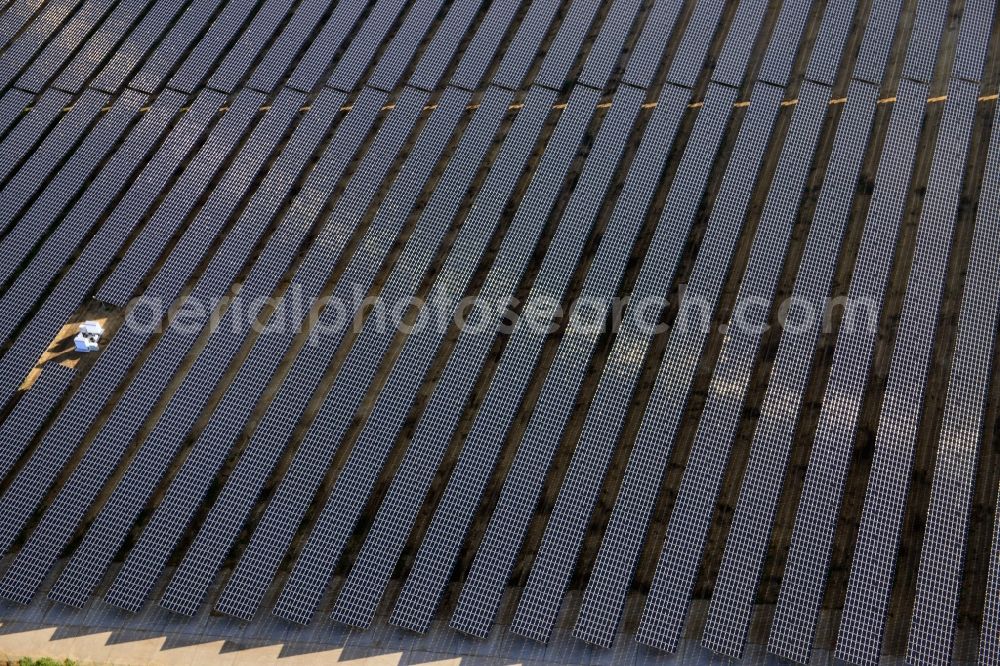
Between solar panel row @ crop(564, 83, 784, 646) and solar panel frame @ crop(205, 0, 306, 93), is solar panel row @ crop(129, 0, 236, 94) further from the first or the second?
solar panel row @ crop(564, 83, 784, 646)

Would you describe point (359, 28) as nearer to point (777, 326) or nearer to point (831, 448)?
point (777, 326)

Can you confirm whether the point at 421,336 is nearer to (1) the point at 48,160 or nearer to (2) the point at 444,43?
(2) the point at 444,43

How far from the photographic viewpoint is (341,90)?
133 ft

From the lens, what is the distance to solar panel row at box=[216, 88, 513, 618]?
2855 centimetres

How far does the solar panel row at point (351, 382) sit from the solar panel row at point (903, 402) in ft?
58.2

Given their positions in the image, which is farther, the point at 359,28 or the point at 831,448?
the point at 359,28

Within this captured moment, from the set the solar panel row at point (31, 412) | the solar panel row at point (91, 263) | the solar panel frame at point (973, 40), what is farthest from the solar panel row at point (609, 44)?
the solar panel row at point (31, 412)

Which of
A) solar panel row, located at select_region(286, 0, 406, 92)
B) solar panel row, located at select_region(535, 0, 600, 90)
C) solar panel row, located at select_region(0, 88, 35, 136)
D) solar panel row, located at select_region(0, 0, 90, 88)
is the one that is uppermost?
solar panel row, located at select_region(535, 0, 600, 90)

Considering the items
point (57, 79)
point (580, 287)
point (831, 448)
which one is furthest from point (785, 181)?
point (57, 79)

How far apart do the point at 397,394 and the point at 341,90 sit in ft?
54.8

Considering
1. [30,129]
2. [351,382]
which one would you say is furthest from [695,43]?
[30,129]

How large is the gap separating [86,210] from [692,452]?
2688 centimetres

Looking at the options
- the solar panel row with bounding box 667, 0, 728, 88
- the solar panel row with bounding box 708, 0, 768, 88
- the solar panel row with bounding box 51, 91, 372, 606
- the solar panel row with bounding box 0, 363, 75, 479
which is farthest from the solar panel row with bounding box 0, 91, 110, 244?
the solar panel row with bounding box 708, 0, 768, 88

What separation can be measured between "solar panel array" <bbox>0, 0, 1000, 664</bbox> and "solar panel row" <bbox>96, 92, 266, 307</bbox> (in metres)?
0.19
